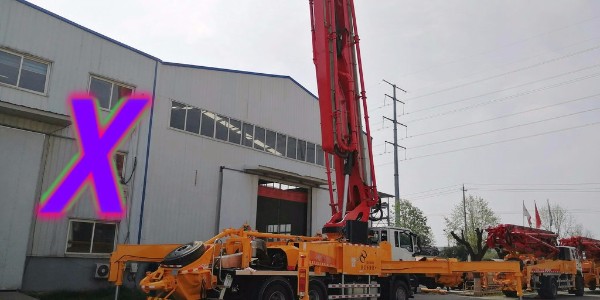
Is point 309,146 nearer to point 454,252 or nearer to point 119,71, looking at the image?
point 119,71

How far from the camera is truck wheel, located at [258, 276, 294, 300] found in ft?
32.5

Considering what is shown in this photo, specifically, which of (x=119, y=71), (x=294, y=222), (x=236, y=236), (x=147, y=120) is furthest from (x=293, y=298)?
(x=294, y=222)

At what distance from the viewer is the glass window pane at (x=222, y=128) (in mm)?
20391

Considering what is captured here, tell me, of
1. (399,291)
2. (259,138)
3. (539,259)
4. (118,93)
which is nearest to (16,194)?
(118,93)

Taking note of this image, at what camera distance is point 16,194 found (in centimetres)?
1406

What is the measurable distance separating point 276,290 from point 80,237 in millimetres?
8831

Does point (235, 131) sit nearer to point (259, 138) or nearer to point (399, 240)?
point (259, 138)

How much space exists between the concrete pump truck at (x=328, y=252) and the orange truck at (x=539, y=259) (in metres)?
9.00

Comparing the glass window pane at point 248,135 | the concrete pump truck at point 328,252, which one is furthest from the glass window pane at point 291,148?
the concrete pump truck at point 328,252

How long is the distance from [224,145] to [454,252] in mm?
39355

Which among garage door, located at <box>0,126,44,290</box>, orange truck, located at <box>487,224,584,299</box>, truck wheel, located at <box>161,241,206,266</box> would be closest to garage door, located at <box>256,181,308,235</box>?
orange truck, located at <box>487,224,584,299</box>

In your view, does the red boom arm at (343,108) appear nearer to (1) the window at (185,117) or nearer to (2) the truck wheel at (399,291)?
(2) the truck wheel at (399,291)

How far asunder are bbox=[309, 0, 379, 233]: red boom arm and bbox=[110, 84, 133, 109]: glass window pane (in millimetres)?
7916

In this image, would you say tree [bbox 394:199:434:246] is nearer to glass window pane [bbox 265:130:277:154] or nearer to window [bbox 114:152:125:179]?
glass window pane [bbox 265:130:277:154]
